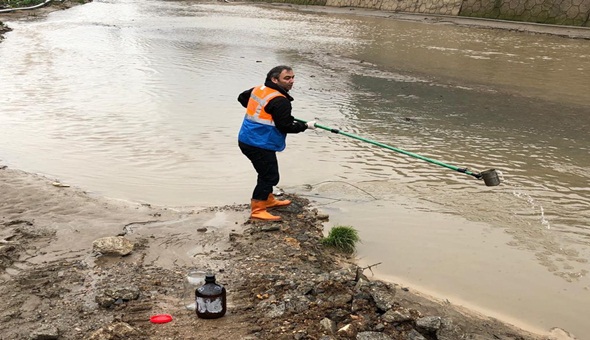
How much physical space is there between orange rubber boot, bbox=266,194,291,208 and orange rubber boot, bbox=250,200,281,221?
96mm

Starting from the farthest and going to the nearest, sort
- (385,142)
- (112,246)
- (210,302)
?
(385,142) < (112,246) < (210,302)

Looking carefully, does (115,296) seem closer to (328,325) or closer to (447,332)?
(328,325)

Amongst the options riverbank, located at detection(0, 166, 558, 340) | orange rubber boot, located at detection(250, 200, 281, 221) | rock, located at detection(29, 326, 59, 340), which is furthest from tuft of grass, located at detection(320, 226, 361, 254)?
rock, located at detection(29, 326, 59, 340)

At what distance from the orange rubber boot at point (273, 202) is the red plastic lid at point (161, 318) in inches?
88.7

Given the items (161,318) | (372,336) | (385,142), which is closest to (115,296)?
(161,318)

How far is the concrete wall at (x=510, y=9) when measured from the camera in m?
23.5

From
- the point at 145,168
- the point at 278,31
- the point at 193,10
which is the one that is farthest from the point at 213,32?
the point at 145,168

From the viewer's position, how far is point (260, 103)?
18.3 feet

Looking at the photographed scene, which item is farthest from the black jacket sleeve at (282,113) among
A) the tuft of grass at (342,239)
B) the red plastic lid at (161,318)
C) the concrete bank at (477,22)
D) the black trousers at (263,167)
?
the concrete bank at (477,22)

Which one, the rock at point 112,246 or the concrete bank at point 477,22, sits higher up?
the rock at point 112,246

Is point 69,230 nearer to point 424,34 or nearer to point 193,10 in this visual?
point 424,34

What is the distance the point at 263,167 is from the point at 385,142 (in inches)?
137

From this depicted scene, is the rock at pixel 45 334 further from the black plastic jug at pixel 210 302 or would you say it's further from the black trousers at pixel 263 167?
the black trousers at pixel 263 167

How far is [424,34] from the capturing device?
22.3 m
